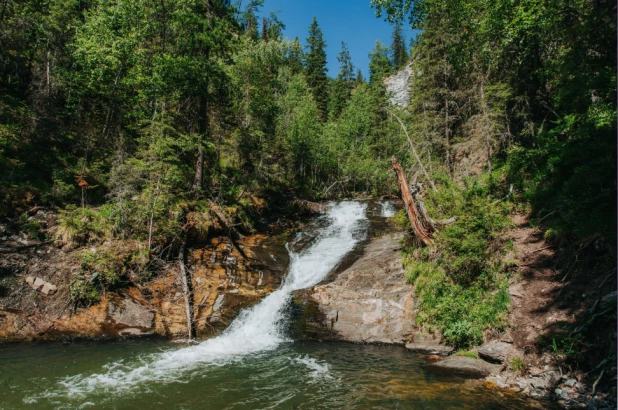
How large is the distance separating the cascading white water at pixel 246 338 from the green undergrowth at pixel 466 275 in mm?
4847

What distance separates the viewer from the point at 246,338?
440 inches

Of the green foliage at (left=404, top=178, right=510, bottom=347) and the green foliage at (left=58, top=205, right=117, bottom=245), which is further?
the green foliage at (left=58, top=205, right=117, bottom=245)

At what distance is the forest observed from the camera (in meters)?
8.64

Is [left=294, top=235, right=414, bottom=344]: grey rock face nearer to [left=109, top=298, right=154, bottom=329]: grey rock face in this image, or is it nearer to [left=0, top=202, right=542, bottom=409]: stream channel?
[left=0, top=202, right=542, bottom=409]: stream channel

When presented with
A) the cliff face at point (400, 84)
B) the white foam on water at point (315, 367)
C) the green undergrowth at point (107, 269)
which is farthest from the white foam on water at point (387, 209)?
the cliff face at point (400, 84)

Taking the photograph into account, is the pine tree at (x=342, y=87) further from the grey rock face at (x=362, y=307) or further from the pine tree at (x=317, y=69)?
the grey rock face at (x=362, y=307)

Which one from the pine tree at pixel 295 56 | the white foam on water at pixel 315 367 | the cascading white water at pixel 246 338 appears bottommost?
the white foam on water at pixel 315 367

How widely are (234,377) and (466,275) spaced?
7.66 m

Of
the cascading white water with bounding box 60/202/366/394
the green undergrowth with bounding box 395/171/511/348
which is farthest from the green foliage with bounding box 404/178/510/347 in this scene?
the cascading white water with bounding box 60/202/366/394

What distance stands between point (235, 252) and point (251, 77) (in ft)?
35.6

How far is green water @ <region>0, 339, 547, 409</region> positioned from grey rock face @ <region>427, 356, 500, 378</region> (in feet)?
1.33

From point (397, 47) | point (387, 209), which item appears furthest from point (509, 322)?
point (397, 47)

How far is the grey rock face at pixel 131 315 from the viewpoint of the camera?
438 inches

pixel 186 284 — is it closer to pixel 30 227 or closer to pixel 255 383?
pixel 255 383
